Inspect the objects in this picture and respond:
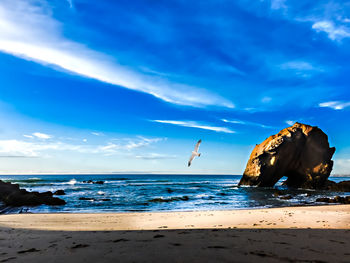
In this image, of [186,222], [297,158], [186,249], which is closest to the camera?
[186,249]

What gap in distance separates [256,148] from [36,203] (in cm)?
3726

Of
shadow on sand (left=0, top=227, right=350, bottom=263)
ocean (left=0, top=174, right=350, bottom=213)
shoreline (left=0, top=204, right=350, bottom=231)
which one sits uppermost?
shadow on sand (left=0, top=227, right=350, bottom=263)

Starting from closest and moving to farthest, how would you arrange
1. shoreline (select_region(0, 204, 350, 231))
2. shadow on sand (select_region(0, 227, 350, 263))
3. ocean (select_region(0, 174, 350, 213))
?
1. shadow on sand (select_region(0, 227, 350, 263))
2. shoreline (select_region(0, 204, 350, 231))
3. ocean (select_region(0, 174, 350, 213))

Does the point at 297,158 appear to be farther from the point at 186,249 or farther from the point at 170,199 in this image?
the point at 186,249

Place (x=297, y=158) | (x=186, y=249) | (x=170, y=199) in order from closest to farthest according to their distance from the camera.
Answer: (x=186, y=249), (x=170, y=199), (x=297, y=158)

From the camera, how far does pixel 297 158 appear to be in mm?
39906

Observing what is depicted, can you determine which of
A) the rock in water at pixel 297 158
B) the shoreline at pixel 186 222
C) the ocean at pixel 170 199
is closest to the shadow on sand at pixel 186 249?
the shoreline at pixel 186 222

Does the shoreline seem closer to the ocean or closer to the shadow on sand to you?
the shadow on sand

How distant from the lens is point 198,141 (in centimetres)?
1639

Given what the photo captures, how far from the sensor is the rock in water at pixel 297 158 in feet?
124

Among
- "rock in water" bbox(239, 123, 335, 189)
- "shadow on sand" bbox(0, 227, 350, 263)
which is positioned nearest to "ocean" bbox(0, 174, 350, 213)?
"rock in water" bbox(239, 123, 335, 189)

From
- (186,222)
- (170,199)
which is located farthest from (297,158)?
(186,222)

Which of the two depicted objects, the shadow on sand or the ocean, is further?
the ocean

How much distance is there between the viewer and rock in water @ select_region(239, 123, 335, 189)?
1493 inches
